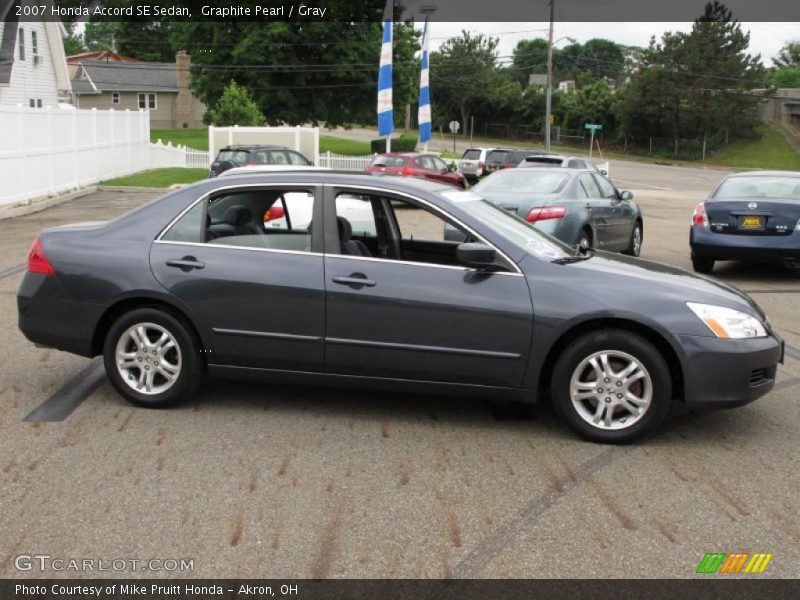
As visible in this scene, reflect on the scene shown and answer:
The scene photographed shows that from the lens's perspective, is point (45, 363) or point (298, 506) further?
point (45, 363)

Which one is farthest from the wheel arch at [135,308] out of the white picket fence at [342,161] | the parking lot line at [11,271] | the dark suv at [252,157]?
the white picket fence at [342,161]

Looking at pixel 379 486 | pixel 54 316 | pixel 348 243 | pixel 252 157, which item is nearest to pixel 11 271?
pixel 54 316

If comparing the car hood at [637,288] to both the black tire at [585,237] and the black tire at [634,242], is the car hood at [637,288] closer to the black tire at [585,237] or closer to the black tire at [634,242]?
the black tire at [585,237]

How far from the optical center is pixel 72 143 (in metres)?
26.2

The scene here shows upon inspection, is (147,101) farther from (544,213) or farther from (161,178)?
(544,213)

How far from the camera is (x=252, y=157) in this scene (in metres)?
25.9

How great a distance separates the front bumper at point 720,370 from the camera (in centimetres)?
531

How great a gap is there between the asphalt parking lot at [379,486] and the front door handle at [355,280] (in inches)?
35.4

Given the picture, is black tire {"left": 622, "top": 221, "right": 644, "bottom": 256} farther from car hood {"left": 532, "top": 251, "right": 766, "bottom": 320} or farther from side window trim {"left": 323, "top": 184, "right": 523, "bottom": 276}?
side window trim {"left": 323, "top": 184, "right": 523, "bottom": 276}

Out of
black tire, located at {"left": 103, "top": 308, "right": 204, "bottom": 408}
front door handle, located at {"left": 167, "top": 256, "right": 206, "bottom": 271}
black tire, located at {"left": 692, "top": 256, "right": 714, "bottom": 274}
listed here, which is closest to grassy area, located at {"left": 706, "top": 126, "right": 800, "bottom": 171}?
black tire, located at {"left": 692, "top": 256, "right": 714, "bottom": 274}
